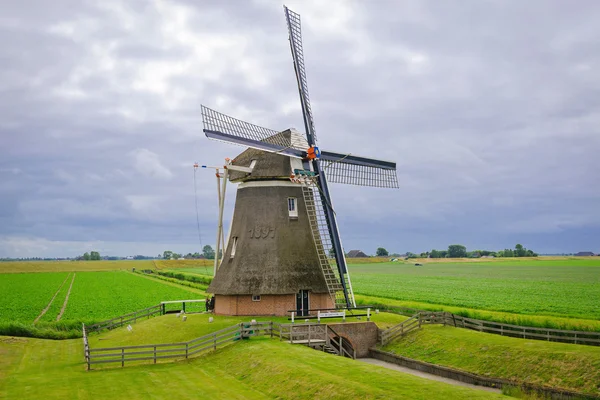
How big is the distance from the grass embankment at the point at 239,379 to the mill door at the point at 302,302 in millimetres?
5028

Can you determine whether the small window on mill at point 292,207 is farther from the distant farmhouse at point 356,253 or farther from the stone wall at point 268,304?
the distant farmhouse at point 356,253

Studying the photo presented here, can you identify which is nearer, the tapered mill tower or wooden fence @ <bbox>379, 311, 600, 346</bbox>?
wooden fence @ <bbox>379, 311, 600, 346</bbox>

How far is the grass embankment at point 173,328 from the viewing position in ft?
87.7

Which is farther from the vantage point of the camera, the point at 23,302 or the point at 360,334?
the point at 23,302

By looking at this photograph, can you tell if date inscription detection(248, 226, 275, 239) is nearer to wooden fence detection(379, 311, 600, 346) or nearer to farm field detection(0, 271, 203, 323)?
wooden fence detection(379, 311, 600, 346)

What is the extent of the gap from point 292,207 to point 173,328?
29.3 feet

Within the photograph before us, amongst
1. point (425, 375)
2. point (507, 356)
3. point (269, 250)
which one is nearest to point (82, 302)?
point (269, 250)

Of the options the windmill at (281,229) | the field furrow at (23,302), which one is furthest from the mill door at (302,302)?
the field furrow at (23,302)

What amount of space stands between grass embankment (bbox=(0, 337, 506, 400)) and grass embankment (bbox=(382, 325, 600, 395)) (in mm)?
5211

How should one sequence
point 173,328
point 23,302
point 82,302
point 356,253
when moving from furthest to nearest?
1. point 356,253
2. point 23,302
3. point 82,302
4. point 173,328

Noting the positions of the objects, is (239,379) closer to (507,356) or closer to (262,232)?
(262,232)

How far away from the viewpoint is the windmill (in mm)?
27938

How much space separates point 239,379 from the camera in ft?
63.5

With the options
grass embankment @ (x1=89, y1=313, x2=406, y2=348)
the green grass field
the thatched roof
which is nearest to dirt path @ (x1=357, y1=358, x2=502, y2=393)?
grass embankment @ (x1=89, y1=313, x2=406, y2=348)
